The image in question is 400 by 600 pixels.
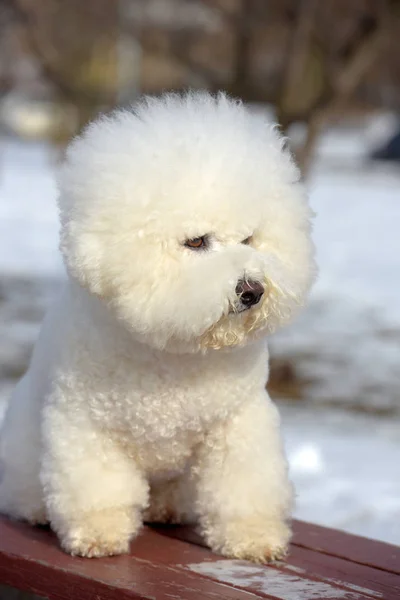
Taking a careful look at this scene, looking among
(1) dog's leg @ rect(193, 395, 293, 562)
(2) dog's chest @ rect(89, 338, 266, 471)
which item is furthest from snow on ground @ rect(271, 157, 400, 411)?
(2) dog's chest @ rect(89, 338, 266, 471)

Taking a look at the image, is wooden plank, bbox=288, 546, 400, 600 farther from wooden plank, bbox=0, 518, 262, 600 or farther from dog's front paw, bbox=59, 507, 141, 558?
dog's front paw, bbox=59, 507, 141, 558

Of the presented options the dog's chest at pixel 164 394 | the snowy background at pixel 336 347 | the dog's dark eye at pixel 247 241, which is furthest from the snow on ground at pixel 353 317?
the dog's dark eye at pixel 247 241

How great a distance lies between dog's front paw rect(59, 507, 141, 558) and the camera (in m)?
2.56

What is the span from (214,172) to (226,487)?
0.82 meters

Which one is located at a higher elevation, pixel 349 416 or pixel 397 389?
pixel 397 389

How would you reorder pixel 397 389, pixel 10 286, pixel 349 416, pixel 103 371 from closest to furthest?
pixel 103 371 < pixel 349 416 < pixel 397 389 < pixel 10 286

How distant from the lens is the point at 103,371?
2508mm

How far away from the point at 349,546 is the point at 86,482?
2.53 feet

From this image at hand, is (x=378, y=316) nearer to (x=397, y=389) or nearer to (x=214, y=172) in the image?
(x=397, y=389)

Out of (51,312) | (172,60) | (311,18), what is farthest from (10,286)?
(51,312)

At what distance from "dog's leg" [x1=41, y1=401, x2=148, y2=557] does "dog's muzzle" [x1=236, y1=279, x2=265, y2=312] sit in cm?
55

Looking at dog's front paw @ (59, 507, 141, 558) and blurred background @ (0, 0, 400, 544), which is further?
Result: blurred background @ (0, 0, 400, 544)

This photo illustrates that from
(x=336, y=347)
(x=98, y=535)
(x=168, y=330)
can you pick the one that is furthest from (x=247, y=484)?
(x=336, y=347)

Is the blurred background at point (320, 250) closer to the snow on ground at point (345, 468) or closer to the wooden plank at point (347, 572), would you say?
the snow on ground at point (345, 468)
